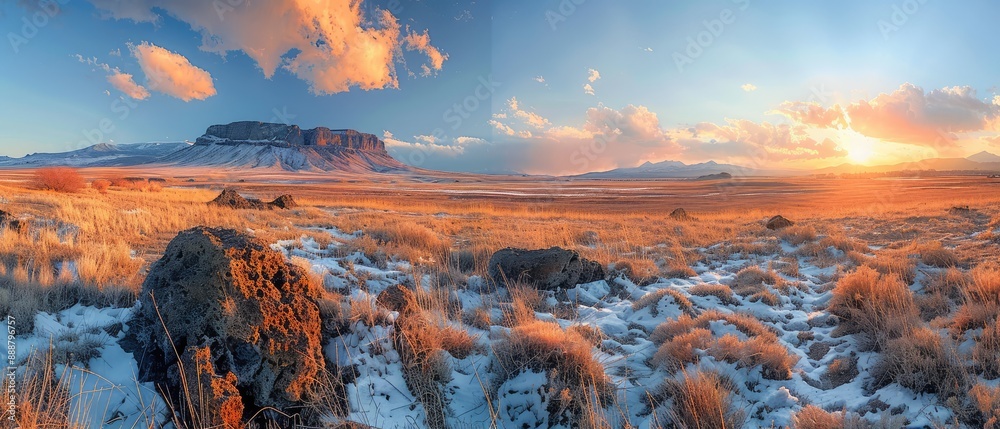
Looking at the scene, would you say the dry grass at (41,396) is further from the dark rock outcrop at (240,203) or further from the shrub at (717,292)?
the dark rock outcrop at (240,203)

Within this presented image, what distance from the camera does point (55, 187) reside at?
23.7 meters

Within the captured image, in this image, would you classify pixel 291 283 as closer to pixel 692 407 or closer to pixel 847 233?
pixel 692 407

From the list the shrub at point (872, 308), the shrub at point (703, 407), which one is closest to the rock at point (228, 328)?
the shrub at point (703, 407)

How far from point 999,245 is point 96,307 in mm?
14980

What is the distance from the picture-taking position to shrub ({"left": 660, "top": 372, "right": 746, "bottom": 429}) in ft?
11.1

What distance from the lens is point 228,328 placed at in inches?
137

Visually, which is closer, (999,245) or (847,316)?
(847,316)

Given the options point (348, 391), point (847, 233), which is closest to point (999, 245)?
point (847, 233)

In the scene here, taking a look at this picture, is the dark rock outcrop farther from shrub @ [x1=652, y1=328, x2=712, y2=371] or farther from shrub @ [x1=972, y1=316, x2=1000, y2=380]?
shrub @ [x1=972, y1=316, x2=1000, y2=380]

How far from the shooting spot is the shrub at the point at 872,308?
4.51 metres

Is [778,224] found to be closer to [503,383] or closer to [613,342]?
[613,342]

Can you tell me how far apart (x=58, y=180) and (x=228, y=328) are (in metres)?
30.1

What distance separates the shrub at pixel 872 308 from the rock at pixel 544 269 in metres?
3.37

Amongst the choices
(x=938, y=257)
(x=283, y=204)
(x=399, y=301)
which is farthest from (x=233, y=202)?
(x=938, y=257)
